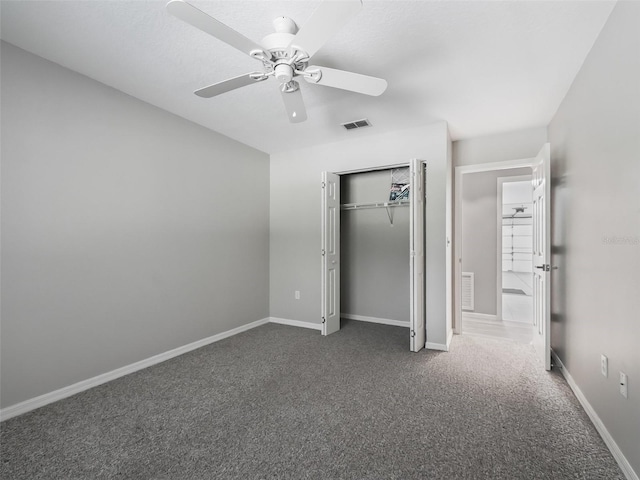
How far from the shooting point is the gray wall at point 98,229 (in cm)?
216

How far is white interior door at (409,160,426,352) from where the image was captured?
3.33m

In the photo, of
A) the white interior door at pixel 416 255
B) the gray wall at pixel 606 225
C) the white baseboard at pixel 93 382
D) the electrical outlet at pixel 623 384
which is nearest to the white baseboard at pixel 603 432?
the gray wall at pixel 606 225

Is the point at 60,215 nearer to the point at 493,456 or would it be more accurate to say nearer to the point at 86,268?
the point at 86,268

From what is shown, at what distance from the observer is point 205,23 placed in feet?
4.68

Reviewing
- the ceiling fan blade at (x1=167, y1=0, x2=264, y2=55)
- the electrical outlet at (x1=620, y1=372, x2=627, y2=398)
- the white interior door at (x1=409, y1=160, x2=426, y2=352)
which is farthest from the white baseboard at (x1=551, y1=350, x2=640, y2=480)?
the ceiling fan blade at (x1=167, y1=0, x2=264, y2=55)

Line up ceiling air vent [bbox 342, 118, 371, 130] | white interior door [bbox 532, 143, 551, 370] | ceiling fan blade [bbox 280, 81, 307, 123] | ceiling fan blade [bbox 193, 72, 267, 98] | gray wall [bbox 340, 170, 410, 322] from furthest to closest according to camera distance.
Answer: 1. gray wall [bbox 340, 170, 410, 322]
2. ceiling air vent [bbox 342, 118, 371, 130]
3. white interior door [bbox 532, 143, 551, 370]
4. ceiling fan blade [bbox 280, 81, 307, 123]
5. ceiling fan blade [bbox 193, 72, 267, 98]

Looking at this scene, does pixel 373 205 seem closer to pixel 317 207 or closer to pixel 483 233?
pixel 317 207

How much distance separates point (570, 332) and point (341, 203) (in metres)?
3.16

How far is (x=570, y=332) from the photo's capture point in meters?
2.58

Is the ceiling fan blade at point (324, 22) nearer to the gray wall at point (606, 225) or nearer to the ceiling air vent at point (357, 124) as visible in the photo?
the gray wall at point (606, 225)

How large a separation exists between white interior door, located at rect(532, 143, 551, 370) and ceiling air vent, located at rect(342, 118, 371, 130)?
1763 mm

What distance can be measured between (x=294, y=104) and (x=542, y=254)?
271cm

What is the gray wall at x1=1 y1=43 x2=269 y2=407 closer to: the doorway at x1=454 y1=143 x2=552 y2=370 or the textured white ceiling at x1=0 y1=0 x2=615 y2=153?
the textured white ceiling at x1=0 y1=0 x2=615 y2=153

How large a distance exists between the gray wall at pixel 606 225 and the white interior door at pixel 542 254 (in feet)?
0.39
